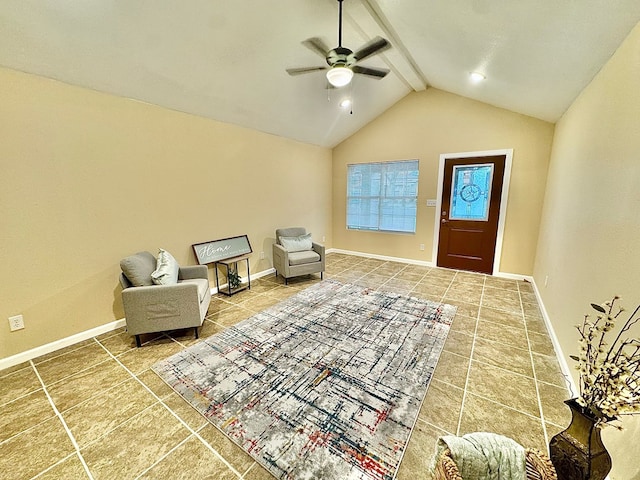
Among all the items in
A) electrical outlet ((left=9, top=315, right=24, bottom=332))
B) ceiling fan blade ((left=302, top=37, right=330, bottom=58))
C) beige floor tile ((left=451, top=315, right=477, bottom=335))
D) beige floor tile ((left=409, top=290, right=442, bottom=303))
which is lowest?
beige floor tile ((left=451, top=315, right=477, bottom=335))

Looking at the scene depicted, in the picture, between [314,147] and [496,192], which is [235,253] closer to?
[314,147]

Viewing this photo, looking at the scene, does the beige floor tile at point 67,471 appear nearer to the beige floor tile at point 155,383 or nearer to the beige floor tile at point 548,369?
the beige floor tile at point 155,383

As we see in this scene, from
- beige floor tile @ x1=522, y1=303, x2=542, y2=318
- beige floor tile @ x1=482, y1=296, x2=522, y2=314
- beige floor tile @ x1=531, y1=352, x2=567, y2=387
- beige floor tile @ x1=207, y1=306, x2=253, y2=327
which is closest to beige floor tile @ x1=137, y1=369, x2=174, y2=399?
beige floor tile @ x1=207, y1=306, x2=253, y2=327

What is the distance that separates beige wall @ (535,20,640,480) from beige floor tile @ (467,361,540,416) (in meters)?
0.41

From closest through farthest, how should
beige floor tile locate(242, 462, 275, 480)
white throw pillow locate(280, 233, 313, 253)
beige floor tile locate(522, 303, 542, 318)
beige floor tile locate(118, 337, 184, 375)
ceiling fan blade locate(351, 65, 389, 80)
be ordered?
beige floor tile locate(242, 462, 275, 480), beige floor tile locate(118, 337, 184, 375), ceiling fan blade locate(351, 65, 389, 80), beige floor tile locate(522, 303, 542, 318), white throw pillow locate(280, 233, 313, 253)

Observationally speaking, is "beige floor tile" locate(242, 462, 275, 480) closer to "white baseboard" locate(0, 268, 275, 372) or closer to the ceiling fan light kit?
"white baseboard" locate(0, 268, 275, 372)

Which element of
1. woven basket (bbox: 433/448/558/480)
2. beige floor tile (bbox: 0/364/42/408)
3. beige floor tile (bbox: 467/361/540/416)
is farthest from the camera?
beige floor tile (bbox: 0/364/42/408)

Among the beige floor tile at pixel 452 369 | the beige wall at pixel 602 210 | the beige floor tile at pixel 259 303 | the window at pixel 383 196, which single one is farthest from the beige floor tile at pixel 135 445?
the window at pixel 383 196

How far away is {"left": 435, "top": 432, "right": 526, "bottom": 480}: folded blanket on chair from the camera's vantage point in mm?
1001

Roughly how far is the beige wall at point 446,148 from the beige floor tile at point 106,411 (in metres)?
4.66

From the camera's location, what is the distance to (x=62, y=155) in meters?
2.37

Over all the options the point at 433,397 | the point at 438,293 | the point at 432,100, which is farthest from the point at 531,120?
the point at 433,397

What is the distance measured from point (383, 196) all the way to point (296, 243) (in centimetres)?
230

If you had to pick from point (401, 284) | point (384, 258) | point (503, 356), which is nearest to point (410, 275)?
point (401, 284)
